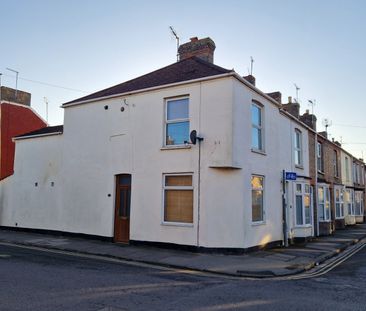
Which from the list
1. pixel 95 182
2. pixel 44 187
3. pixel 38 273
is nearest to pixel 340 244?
pixel 95 182

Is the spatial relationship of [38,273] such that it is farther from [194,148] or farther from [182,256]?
[194,148]

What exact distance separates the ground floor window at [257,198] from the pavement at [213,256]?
1391 millimetres

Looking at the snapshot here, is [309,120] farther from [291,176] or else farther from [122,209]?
[122,209]

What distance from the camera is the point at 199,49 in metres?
18.0

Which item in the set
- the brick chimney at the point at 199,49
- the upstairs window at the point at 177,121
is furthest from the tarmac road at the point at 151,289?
the brick chimney at the point at 199,49

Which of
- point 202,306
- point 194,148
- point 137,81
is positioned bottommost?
point 202,306

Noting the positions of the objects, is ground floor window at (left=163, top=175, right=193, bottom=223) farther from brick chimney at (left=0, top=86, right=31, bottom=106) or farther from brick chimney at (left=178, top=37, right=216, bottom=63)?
brick chimney at (left=0, top=86, right=31, bottom=106)

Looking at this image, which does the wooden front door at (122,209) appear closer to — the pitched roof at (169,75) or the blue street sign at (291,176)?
the pitched roof at (169,75)

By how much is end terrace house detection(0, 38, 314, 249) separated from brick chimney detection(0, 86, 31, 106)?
24.8 feet

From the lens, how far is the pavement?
10641 millimetres

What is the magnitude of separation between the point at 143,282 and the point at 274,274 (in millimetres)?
3809

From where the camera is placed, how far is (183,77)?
15.0 meters

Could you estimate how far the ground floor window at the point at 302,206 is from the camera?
18219 millimetres

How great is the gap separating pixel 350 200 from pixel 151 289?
27406 mm
